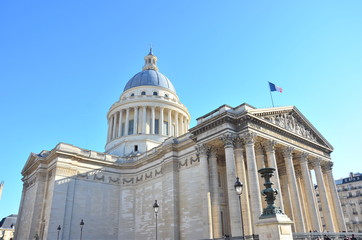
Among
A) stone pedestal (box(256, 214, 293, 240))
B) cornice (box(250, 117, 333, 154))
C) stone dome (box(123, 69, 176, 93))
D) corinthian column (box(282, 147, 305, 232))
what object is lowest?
stone pedestal (box(256, 214, 293, 240))

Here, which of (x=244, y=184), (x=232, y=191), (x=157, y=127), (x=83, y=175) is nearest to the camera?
(x=232, y=191)

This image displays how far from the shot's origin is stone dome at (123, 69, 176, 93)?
59481mm

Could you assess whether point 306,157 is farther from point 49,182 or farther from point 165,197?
point 49,182

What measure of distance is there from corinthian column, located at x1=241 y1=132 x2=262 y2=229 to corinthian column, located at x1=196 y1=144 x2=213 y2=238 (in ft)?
14.8

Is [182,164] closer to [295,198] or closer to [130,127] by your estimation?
[295,198]

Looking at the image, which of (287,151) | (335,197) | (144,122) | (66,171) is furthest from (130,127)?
(335,197)

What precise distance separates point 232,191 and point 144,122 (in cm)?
2826

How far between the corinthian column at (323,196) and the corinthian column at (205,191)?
14.8 metres

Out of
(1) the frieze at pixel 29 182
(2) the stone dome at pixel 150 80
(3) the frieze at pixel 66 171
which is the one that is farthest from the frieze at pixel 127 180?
(2) the stone dome at pixel 150 80

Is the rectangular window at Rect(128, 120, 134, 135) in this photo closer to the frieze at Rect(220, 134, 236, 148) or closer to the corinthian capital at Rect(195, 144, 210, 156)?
the corinthian capital at Rect(195, 144, 210, 156)

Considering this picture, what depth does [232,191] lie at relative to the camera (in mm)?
27953

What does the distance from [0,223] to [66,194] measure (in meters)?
72.8

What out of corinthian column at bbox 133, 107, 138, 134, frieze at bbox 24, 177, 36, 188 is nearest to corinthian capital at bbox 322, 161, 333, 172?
corinthian column at bbox 133, 107, 138, 134

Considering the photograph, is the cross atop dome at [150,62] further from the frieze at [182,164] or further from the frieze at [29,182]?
the frieze at [182,164]
